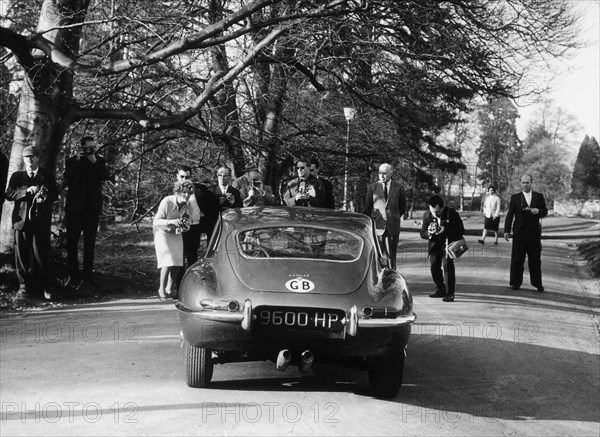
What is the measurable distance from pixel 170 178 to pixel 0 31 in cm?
825

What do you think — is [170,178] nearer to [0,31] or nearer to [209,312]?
[0,31]

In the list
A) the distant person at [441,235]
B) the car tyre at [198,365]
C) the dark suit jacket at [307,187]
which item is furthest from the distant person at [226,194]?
the car tyre at [198,365]

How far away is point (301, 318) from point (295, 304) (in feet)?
0.40

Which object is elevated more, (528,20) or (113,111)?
(528,20)

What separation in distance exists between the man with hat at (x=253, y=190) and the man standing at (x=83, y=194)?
2.22 m

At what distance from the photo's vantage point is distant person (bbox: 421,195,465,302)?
1330 centimetres

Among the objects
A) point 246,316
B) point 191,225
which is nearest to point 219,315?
point 246,316

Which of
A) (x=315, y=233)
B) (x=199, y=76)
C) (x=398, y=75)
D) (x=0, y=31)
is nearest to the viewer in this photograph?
(x=315, y=233)

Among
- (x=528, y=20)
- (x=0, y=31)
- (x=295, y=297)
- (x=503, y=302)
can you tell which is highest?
(x=528, y=20)

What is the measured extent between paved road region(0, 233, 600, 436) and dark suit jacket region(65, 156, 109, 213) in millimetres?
1948

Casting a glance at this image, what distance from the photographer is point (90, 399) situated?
6852mm

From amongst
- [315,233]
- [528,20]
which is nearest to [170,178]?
[528,20]

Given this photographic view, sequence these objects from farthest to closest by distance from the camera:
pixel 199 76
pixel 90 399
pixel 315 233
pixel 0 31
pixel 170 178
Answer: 1. pixel 170 178
2. pixel 199 76
3. pixel 0 31
4. pixel 315 233
5. pixel 90 399

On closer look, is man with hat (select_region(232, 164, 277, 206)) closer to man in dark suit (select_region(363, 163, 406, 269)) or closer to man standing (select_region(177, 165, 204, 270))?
man standing (select_region(177, 165, 204, 270))
